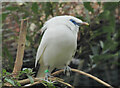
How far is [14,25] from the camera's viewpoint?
180 cm

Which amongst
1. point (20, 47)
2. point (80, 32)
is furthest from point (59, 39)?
point (80, 32)

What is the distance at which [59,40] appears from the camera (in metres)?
0.85

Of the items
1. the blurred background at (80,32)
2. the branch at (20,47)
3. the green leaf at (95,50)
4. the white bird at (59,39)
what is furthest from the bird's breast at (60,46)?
the green leaf at (95,50)

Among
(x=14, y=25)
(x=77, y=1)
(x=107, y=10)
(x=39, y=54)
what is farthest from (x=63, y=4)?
(x=39, y=54)

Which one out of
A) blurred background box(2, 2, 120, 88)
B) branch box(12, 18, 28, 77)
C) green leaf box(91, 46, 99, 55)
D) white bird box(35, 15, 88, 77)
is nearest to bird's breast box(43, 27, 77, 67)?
white bird box(35, 15, 88, 77)

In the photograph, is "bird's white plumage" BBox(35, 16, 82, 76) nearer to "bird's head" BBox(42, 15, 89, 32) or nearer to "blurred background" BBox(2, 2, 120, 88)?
"bird's head" BBox(42, 15, 89, 32)

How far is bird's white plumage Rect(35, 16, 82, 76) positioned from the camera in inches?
33.5

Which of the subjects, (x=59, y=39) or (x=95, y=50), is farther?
(x=95, y=50)

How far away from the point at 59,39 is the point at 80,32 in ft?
2.68

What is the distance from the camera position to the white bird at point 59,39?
2.80 ft

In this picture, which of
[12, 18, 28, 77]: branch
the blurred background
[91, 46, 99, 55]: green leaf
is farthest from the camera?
[91, 46, 99, 55]: green leaf

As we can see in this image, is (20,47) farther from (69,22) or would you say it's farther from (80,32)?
(80,32)

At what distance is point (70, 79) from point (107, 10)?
23.1 inches

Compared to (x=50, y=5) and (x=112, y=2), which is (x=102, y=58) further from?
(x=50, y=5)
